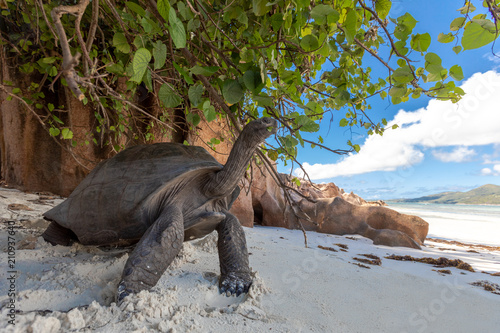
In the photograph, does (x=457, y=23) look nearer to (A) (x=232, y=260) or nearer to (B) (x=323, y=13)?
(B) (x=323, y=13)

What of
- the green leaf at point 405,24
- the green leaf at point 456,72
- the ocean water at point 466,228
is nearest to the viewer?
the green leaf at point 456,72

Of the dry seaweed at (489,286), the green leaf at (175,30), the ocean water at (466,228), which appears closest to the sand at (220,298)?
the dry seaweed at (489,286)

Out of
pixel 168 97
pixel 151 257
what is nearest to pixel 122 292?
pixel 151 257

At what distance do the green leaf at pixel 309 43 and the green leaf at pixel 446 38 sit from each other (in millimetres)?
742

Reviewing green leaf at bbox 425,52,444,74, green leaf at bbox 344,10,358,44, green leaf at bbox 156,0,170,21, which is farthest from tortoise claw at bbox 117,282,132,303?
green leaf at bbox 425,52,444,74

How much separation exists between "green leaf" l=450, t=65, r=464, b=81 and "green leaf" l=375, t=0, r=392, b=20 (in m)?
0.51

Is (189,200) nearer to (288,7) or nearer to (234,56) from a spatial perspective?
(234,56)

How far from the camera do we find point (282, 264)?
2719 millimetres

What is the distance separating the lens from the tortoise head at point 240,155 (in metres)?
1.89

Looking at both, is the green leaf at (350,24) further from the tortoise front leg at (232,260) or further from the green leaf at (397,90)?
the tortoise front leg at (232,260)

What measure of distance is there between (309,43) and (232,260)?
1613mm

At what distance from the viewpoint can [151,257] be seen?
1.73 meters

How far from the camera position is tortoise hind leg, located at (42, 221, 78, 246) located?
2.63m

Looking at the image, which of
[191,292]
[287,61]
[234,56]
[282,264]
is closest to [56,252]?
[191,292]
